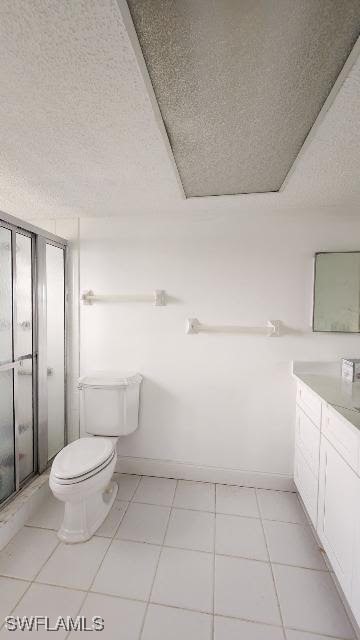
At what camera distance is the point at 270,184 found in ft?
5.23

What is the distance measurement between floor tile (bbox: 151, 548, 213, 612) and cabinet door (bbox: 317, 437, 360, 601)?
606mm

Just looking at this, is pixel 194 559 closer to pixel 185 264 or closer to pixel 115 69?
pixel 185 264

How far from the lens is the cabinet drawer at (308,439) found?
1521 millimetres

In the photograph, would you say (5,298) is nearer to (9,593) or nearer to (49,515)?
(49,515)

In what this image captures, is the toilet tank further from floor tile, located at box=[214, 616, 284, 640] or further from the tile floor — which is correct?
floor tile, located at box=[214, 616, 284, 640]

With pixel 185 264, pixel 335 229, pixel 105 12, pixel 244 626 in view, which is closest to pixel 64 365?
pixel 185 264

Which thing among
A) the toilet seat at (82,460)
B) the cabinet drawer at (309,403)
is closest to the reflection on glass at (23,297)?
the toilet seat at (82,460)

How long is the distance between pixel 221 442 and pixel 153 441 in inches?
21.2

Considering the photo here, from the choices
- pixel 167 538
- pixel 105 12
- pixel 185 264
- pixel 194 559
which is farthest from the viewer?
pixel 185 264

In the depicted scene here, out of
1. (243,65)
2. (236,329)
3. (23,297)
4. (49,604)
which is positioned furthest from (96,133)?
(49,604)

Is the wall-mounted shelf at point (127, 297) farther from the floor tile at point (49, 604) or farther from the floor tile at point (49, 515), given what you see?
the floor tile at point (49, 604)

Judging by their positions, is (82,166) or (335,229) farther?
(335,229)

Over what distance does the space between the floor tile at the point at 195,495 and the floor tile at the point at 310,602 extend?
56 cm

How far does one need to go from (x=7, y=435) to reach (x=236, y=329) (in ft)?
5.66
